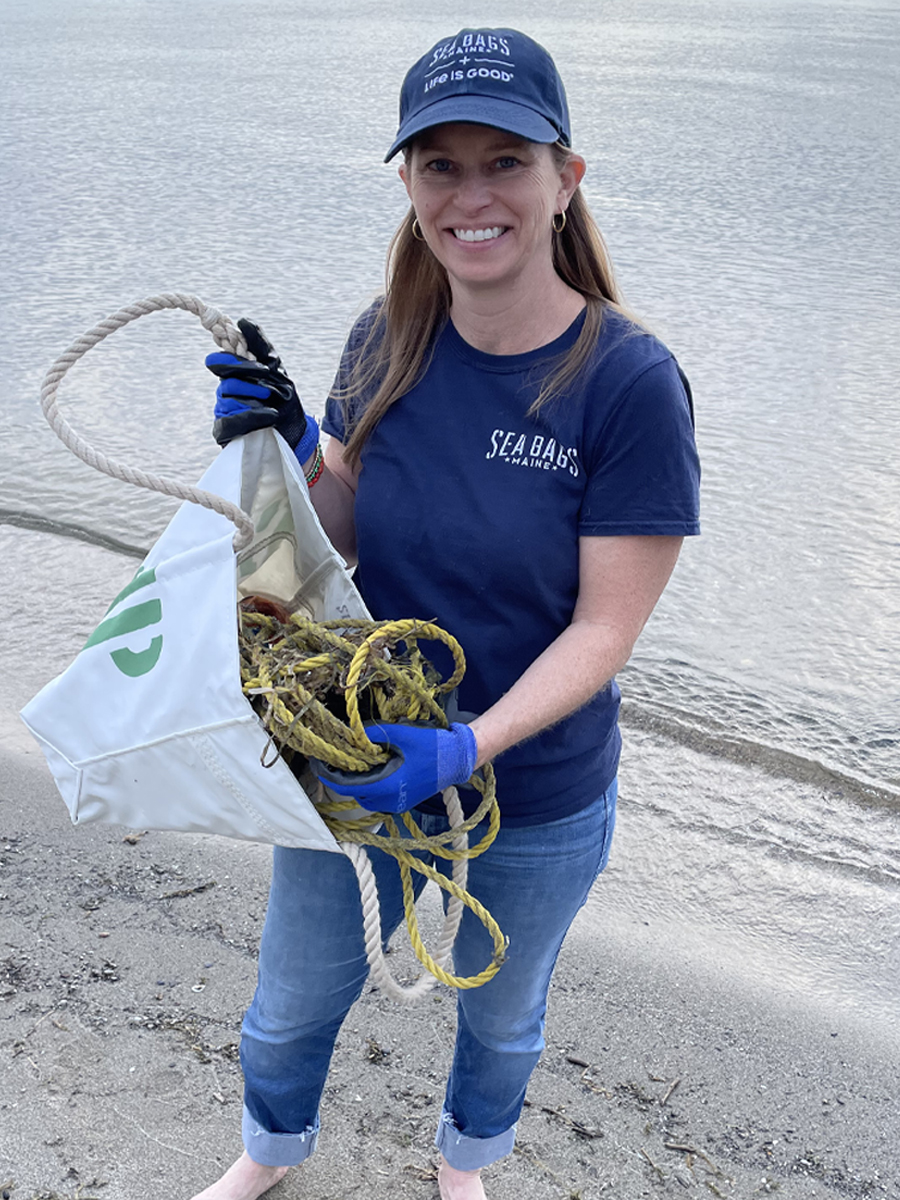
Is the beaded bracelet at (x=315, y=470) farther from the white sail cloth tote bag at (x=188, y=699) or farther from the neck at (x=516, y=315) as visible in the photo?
the neck at (x=516, y=315)

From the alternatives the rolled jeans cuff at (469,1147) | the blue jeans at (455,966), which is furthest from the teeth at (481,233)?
the rolled jeans cuff at (469,1147)

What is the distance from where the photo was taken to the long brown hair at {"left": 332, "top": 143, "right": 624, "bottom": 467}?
1844 millimetres

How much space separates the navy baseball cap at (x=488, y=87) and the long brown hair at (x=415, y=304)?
0.37 ft

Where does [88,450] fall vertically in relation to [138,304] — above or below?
below

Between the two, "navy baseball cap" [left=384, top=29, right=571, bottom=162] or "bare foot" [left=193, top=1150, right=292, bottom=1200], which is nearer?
"navy baseball cap" [left=384, top=29, right=571, bottom=162]

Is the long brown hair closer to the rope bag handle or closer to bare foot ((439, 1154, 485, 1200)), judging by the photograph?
the rope bag handle

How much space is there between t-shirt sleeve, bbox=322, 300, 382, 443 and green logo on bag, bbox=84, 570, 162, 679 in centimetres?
43

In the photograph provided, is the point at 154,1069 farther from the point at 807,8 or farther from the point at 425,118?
the point at 807,8

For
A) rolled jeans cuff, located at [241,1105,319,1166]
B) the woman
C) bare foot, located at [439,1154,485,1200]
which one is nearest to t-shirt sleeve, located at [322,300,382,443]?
the woman

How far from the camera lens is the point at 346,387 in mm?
1955

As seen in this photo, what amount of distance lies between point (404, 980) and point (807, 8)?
2641 centimetres

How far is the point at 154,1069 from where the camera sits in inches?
88.8

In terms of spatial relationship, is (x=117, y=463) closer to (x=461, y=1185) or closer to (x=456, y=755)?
(x=456, y=755)

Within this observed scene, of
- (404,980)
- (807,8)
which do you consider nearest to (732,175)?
(404,980)
